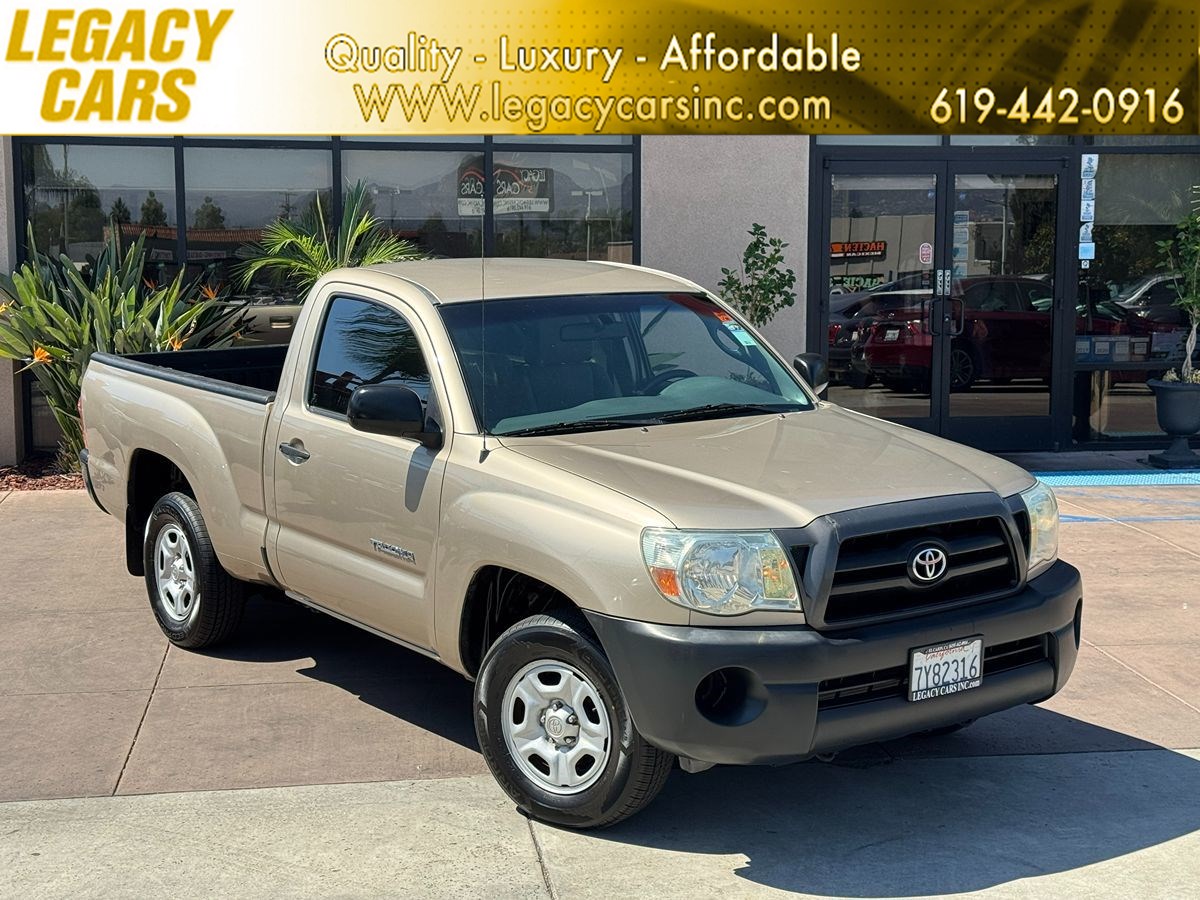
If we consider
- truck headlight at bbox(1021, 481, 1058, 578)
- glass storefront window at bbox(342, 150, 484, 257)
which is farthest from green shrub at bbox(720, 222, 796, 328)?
truck headlight at bbox(1021, 481, 1058, 578)

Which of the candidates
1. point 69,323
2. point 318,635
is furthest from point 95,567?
point 69,323

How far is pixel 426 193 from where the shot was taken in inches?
480

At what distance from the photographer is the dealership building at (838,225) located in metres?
11.9

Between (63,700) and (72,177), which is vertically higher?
(72,177)

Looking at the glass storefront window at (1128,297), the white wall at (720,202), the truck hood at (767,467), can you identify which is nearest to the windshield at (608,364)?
the truck hood at (767,467)

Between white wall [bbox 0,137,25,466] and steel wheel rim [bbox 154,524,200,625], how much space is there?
5486mm

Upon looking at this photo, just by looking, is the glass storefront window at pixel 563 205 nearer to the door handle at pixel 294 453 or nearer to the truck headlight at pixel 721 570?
the door handle at pixel 294 453

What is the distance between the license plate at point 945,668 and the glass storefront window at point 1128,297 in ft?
28.9

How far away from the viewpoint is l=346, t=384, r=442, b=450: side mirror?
16.8 ft

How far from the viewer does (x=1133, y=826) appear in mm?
4891

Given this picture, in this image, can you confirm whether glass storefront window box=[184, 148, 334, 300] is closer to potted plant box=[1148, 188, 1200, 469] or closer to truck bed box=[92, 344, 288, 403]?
truck bed box=[92, 344, 288, 403]

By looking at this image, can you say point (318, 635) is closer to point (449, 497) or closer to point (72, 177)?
point (449, 497)

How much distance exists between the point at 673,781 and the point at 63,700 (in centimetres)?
268

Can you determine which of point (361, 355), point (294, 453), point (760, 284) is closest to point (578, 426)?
point (361, 355)
